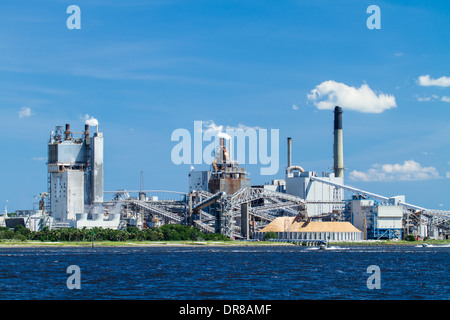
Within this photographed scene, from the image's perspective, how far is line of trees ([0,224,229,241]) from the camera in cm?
17975

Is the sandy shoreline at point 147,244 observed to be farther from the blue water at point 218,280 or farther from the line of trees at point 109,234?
the blue water at point 218,280

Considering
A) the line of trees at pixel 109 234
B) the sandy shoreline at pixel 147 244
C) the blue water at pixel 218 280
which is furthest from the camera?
the line of trees at pixel 109 234

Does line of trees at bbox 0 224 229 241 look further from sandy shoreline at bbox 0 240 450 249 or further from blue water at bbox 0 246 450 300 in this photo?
blue water at bbox 0 246 450 300

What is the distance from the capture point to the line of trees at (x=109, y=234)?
17975cm

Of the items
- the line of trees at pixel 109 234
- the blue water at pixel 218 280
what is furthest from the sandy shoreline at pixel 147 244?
the blue water at pixel 218 280

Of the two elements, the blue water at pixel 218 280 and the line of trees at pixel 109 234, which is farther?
the line of trees at pixel 109 234

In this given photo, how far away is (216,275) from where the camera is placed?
8731 centimetres

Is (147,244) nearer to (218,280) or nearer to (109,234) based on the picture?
(109,234)

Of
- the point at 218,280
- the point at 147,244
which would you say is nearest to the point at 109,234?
the point at 147,244

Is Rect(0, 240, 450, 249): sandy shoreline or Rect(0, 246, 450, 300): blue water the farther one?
Rect(0, 240, 450, 249): sandy shoreline

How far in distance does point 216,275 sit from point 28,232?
4230 inches

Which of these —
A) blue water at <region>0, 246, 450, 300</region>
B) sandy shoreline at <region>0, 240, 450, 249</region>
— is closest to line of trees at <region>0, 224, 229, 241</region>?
sandy shoreline at <region>0, 240, 450, 249</region>
